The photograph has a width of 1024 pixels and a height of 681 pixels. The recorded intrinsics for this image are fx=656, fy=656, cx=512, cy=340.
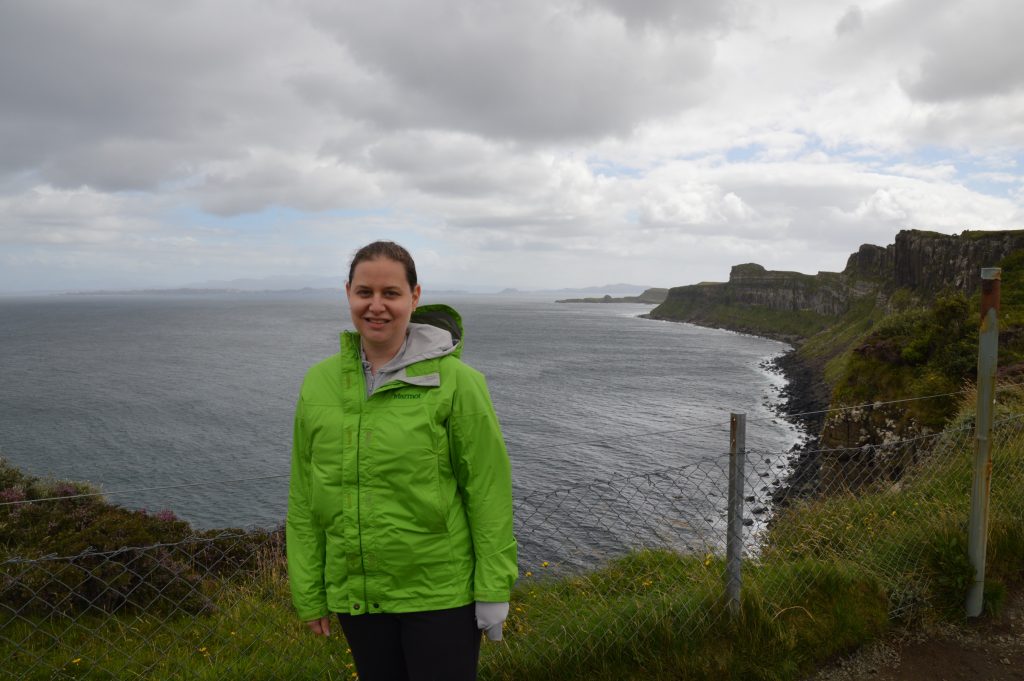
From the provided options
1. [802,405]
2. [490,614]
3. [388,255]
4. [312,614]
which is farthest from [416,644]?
[802,405]

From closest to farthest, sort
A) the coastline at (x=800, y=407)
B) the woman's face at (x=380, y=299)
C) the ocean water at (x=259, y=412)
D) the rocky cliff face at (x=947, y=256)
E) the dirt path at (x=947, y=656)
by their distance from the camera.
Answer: the woman's face at (x=380, y=299)
the dirt path at (x=947, y=656)
the coastline at (x=800, y=407)
the ocean water at (x=259, y=412)
the rocky cliff face at (x=947, y=256)

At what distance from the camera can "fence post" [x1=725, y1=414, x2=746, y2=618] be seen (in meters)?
4.48

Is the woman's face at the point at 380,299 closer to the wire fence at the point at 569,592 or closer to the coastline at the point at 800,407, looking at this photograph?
the wire fence at the point at 569,592

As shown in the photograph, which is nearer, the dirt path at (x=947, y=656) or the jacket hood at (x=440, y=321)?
the jacket hood at (x=440, y=321)

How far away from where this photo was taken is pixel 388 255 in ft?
10.1

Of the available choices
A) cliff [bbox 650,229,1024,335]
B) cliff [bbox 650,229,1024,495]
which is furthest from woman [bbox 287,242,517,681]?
cliff [bbox 650,229,1024,335]

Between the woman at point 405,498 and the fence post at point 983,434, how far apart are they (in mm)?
4235

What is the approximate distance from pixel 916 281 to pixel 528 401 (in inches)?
2199

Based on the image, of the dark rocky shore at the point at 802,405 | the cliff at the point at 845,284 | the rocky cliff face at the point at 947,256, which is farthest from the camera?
the cliff at the point at 845,284

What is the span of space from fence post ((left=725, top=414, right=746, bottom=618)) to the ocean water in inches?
14.1

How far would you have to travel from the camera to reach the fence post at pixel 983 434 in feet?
16.7

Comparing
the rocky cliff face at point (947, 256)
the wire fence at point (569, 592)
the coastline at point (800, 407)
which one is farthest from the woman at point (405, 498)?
the rocky cliff face at point (947, 256)

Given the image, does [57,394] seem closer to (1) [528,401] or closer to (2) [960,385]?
(1) [528,401]

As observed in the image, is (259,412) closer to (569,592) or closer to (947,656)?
(569,592)
